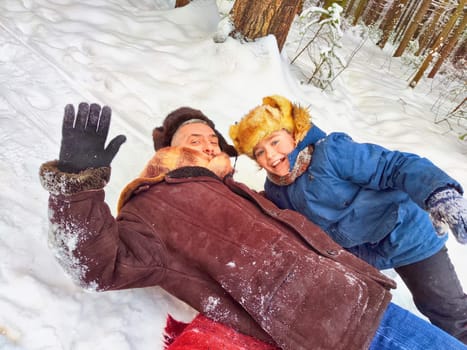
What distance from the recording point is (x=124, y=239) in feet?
4.41

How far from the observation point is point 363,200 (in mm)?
1803

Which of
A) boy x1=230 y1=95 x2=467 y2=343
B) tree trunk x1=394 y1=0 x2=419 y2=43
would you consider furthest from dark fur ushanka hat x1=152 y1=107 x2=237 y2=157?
tree trunk x1=394 y1=0 x2=419 y2=43

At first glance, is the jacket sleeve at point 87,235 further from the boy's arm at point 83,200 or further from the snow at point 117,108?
the snow at point 117,108

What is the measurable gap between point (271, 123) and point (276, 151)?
150 mm

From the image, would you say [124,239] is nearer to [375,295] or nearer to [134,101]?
[375,295]

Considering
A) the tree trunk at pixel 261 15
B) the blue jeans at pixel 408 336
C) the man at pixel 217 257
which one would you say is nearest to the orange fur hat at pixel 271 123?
the man at pixel 217 257

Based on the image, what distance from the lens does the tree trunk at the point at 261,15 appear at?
3533 mm

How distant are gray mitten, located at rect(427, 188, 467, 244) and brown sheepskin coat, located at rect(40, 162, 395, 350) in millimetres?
321

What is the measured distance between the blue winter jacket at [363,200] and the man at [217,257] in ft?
0.98

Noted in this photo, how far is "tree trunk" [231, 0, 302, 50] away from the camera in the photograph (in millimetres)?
3533

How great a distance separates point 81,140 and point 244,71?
2580mm

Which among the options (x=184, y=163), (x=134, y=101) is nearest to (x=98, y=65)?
(x=134, y=101)

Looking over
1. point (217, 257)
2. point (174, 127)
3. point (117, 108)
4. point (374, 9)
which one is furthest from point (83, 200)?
point (374, 9)

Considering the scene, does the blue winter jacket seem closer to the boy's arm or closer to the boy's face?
the boy's face
